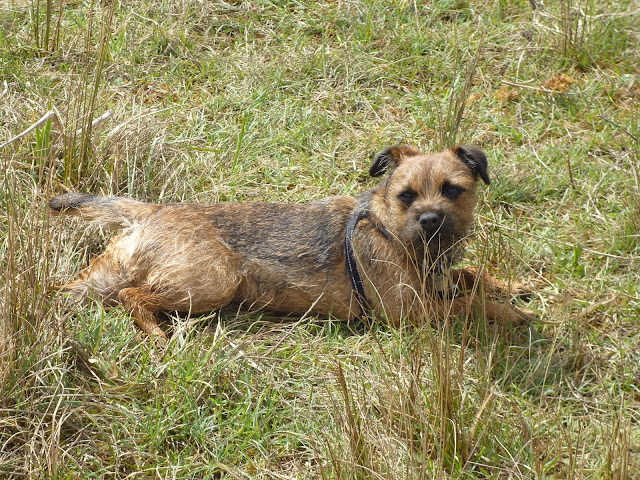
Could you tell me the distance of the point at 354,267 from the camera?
5.37m

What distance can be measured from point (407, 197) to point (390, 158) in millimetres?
412

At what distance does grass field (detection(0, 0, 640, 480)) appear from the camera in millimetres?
3951

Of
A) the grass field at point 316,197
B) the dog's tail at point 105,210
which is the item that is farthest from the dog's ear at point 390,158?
the dog's tail at point 105,210

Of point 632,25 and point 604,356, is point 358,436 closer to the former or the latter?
point 604,356

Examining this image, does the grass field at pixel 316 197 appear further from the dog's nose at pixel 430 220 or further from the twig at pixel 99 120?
the dog's nose at pixel 430 220

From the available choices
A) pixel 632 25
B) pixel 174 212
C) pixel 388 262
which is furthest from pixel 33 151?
pixel 632 25

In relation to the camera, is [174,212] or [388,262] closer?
[388,262]

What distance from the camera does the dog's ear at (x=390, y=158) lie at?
218 inches

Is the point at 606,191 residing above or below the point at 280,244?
above

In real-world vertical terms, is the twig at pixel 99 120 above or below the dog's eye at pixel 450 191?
below

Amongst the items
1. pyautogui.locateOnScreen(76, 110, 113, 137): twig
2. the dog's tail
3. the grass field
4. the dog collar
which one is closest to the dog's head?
the dog collar

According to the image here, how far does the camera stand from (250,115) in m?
7.09

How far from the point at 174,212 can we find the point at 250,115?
1.92 meters

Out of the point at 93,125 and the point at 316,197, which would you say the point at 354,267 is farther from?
the point at 93,125
